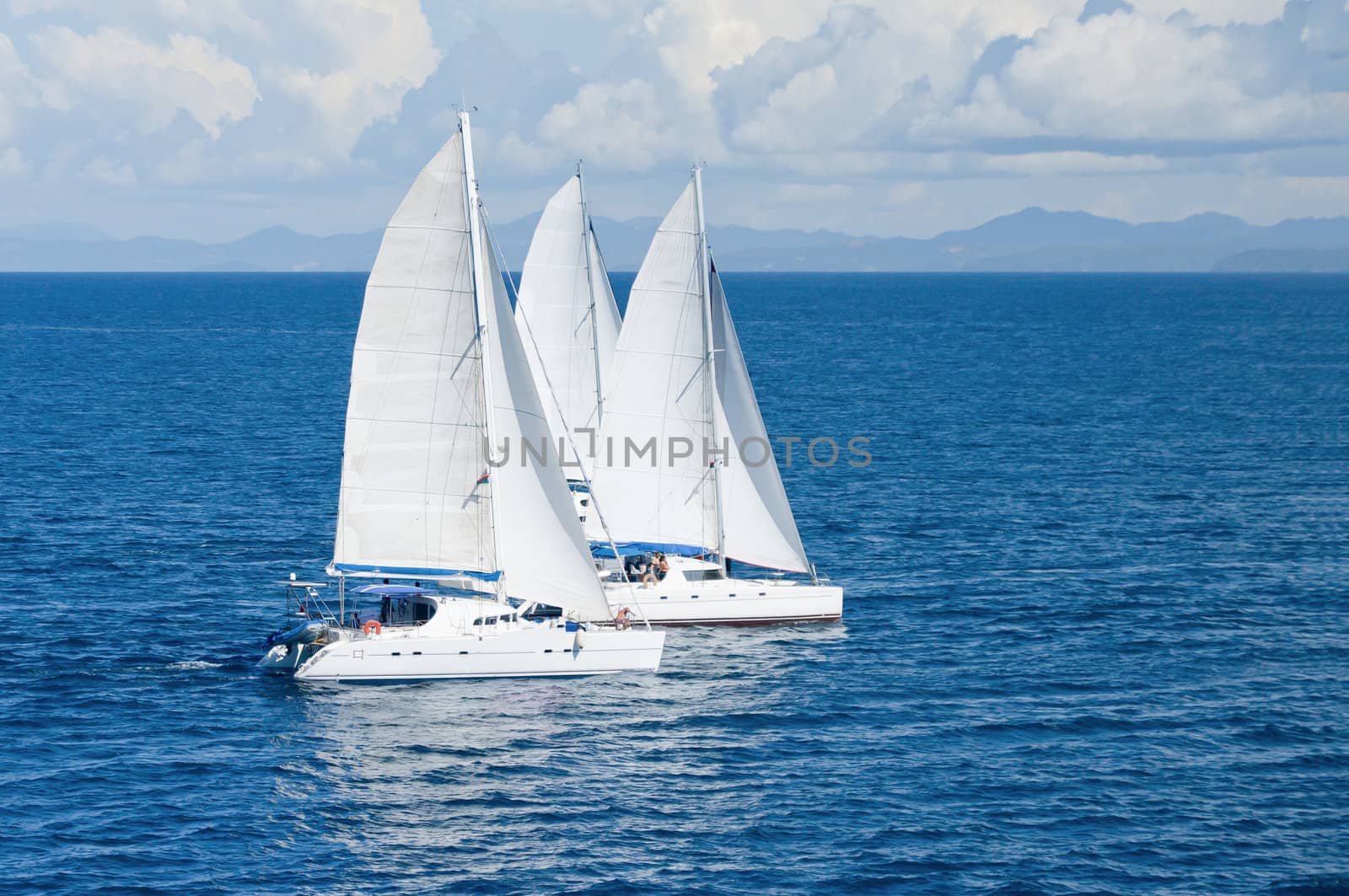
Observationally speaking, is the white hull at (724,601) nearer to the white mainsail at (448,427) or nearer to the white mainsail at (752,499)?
the white mainsail at (752,499)

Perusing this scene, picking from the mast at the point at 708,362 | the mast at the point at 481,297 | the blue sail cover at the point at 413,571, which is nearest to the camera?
the mast at the point at 481,297

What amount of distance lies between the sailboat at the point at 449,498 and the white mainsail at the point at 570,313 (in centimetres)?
1315

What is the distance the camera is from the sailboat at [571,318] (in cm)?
6438

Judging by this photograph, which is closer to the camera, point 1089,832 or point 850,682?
point 1089,832

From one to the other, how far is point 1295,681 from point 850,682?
14857 millimetres

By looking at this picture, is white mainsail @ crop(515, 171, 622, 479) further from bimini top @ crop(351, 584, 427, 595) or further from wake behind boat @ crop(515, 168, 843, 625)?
bimini top @ crop(351, 584, 427, 595)

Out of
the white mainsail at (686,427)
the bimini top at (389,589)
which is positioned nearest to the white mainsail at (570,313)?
the white mainsail at (686,427)

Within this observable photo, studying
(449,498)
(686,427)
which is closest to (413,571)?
(449,498)

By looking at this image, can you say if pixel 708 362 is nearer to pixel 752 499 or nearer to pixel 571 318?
pixel 752 499

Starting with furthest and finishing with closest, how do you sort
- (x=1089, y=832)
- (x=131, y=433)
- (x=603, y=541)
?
(x=131, y=433), (x=603, y=541), (x=1089, y=832)

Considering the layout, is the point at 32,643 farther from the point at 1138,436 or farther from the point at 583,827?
the point at 1138,436

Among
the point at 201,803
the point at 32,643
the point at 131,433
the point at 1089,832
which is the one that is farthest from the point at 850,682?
the point at 131,433

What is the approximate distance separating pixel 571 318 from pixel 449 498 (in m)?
16.6

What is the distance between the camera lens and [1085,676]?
168ft
